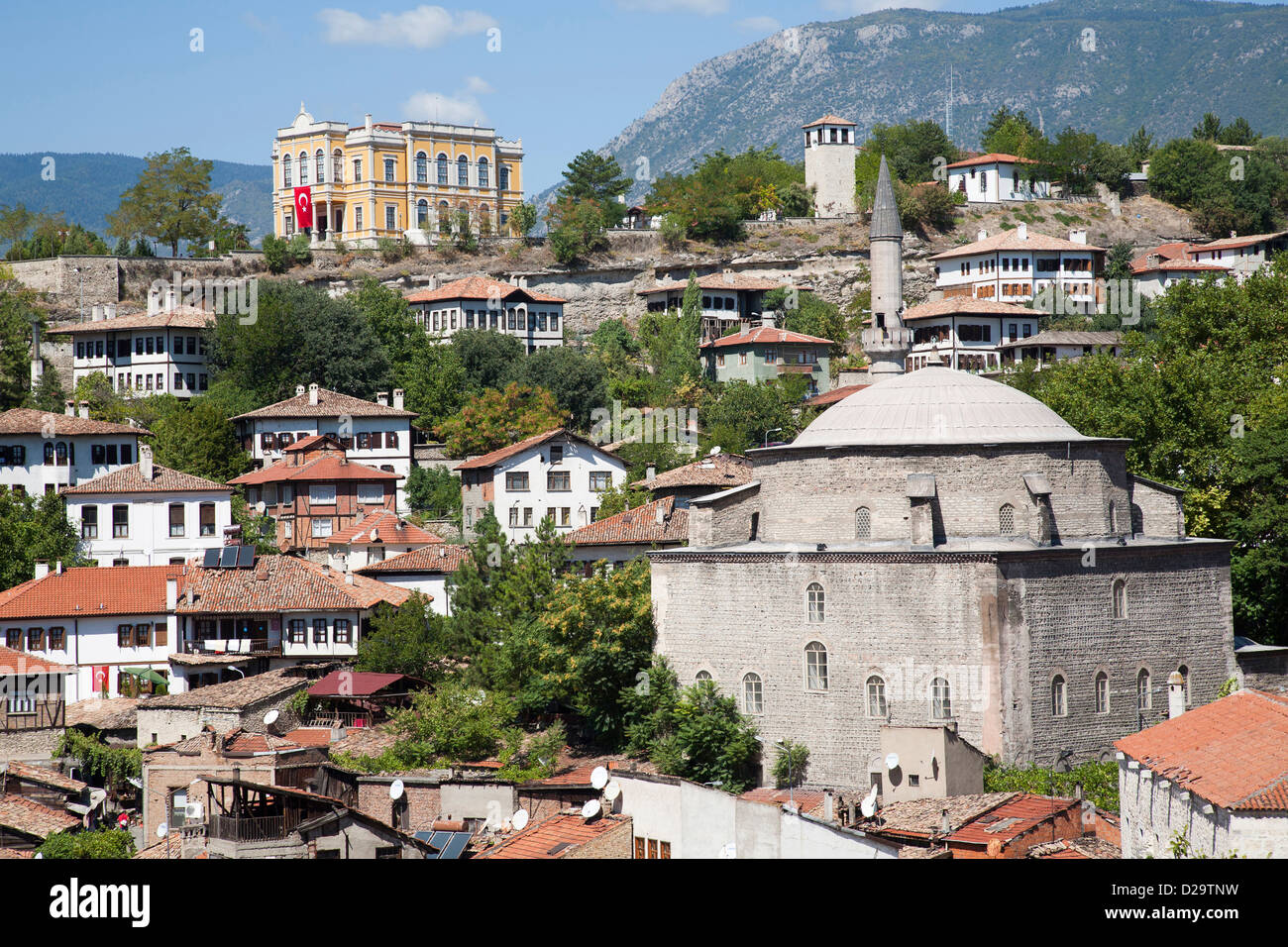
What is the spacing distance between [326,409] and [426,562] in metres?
14.7

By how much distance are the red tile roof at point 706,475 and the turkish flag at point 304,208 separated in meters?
43.6

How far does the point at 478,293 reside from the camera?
80375 millimetres

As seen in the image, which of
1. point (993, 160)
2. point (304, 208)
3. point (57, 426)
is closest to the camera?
point (57, 426)

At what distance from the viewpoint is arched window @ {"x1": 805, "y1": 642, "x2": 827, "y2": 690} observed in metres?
36.5

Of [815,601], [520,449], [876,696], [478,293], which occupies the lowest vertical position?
[876,696]

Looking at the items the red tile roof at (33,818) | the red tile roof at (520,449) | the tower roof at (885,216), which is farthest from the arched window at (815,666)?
the tower roof at (885,216)

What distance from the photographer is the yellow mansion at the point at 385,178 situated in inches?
3578

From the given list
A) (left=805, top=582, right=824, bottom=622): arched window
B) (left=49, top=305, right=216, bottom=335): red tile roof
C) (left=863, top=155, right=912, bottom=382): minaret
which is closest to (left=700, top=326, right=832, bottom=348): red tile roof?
(left=863, top=155, right=912, bottom=382): minaret

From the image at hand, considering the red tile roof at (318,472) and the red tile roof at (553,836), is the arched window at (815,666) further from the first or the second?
the red tile roof at (318,472)

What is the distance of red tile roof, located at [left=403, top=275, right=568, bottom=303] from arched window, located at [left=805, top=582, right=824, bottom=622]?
46.3 metres

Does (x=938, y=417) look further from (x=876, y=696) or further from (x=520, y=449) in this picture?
(x=520, y=449)

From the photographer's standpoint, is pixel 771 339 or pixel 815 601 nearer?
pixel 815 601

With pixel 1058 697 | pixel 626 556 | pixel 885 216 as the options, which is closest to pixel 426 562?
pixel 626 556
